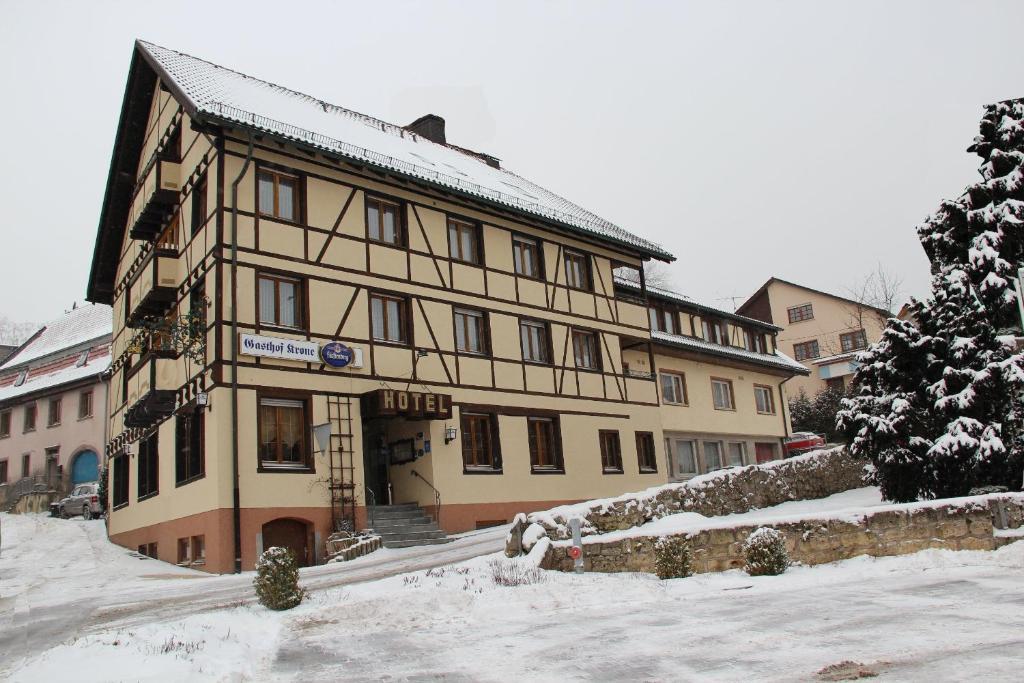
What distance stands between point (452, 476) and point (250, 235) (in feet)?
25.0

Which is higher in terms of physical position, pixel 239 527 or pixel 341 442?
pixel 341 442

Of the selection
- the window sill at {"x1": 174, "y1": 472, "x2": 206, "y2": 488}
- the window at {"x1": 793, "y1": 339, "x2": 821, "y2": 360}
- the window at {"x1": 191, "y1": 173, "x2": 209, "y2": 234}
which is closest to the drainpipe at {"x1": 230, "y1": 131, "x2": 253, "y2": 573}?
the window sill at {"x1": 174, "y1": 472, "x2": 206, "y2": 488}

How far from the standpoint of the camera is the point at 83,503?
3531cm

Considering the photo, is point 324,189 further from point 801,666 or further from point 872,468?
point 801,666

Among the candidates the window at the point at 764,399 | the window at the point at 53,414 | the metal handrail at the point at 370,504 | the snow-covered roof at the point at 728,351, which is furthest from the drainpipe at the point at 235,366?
the window at the point at 53,414

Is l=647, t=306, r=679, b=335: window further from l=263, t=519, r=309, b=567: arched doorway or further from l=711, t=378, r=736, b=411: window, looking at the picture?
l=263, t=519, r=309, b=567: arched doorway

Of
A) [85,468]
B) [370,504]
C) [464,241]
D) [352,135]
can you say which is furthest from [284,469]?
[85,468]

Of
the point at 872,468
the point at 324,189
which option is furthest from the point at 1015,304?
the point at 324,189

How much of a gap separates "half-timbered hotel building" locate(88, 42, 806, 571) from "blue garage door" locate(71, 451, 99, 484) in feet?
46.7

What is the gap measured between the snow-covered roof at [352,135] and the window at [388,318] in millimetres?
3297

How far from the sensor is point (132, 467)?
84.8 ft

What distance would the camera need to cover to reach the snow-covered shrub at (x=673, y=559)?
1227 centimetres

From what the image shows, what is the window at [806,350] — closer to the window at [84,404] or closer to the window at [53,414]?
the window at [84,404]

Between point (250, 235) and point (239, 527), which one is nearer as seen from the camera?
point (239, 527)
